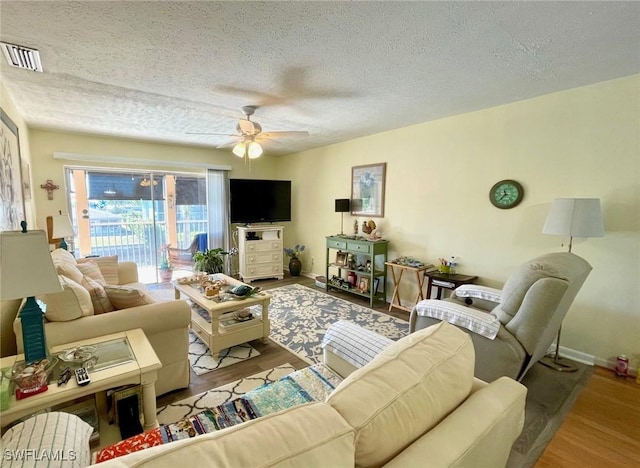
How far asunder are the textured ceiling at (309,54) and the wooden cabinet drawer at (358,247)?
1740 millimetres

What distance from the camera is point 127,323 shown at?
6.38ft

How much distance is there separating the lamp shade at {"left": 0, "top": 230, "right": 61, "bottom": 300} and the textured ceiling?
1.20 metres

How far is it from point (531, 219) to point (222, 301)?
3.08 m

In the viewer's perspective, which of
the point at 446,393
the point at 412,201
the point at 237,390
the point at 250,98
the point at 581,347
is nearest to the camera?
the point at 446,393

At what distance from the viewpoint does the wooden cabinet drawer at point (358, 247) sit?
160 inches

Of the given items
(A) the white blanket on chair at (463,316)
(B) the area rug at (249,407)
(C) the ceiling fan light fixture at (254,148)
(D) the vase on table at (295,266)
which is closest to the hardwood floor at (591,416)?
(A) the white blanket on chair at (463,316)

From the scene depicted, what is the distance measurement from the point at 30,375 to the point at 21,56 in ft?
6.83

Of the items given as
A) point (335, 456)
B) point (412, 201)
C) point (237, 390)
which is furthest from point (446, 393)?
point (412, 201)

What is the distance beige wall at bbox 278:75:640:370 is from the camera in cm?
241

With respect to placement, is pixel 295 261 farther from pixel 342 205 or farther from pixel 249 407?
pixel 249 407

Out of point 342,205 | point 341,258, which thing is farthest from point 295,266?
point 342,205

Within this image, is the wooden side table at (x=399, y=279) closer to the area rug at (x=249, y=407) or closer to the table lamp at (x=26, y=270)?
the area rug at (x=249, y=407)

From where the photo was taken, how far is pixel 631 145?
2.35 metres

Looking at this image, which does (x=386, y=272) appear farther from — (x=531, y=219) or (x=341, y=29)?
(x=341, y=29)
